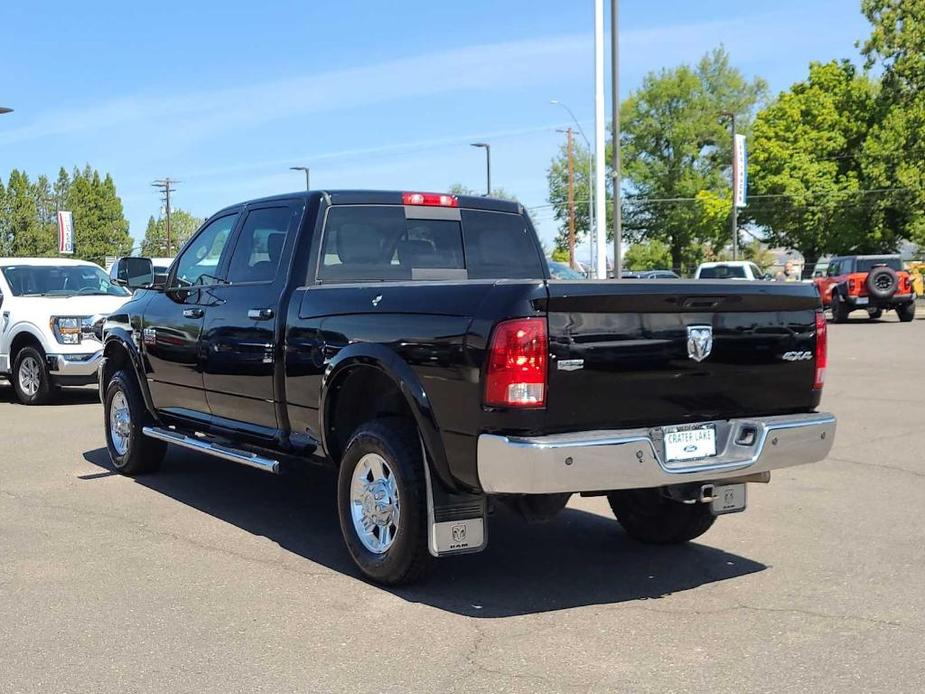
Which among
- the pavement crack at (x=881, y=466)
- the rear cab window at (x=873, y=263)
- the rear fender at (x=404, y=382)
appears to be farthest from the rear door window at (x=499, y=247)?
the rear cab window at (x=873, y=263)

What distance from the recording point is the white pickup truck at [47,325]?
12531mm

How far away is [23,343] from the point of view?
13.0m

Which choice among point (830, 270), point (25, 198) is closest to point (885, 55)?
point (830, 270)

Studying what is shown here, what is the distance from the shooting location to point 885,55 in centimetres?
4675

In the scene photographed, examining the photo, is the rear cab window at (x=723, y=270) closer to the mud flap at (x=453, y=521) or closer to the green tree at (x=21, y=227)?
the mud flap at (x=453, y=521)

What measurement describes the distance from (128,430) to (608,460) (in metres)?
4.81

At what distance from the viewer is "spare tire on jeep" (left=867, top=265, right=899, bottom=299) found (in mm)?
27797

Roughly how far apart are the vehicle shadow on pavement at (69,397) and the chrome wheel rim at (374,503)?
349 inches

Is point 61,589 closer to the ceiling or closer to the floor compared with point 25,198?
closer to the floor

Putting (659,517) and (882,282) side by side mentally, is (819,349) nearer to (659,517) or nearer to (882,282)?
(659,517)

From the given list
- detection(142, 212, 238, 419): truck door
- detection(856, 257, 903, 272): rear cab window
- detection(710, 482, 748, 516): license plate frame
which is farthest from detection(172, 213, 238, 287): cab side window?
detection(856, 257, 903, 272): rear cab window

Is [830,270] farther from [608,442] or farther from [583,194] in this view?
[583,194]

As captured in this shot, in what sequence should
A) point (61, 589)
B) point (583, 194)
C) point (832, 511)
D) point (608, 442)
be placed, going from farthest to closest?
1. point (583, 194)
2. point (832, 511)
3. point (61, 589)
4. point (608, 442)

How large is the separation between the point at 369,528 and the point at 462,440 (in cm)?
100
